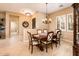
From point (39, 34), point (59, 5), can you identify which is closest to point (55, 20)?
point (59, 5)

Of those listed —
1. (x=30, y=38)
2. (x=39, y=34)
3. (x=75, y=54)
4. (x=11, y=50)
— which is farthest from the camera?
(x=30, y=38)

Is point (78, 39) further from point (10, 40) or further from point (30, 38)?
point (10, 40)

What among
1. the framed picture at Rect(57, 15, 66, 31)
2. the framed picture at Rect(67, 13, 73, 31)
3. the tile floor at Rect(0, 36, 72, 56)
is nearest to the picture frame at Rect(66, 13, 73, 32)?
the framed picture at Rect(67, 13, 73, 31)

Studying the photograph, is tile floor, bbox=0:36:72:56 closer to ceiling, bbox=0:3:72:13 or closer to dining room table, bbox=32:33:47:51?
dining room table, bbox=32:33:47:51

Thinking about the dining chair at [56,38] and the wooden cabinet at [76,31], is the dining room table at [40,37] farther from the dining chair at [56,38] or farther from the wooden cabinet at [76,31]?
the wooden cabinet at [76,31]

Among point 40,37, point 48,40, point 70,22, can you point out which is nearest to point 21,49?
point 40,37

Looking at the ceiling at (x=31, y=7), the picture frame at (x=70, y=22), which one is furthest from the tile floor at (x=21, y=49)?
the ceiling at (x=31, y=7)

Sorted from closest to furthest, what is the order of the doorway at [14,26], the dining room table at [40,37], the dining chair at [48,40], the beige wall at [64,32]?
1. the beige wall at [64,32]
2. the doorway at [14,26]
3. the dining chair at [48,40]
4. the dining room table at [40,37]

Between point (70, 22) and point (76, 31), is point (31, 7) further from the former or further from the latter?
point (76, 31)

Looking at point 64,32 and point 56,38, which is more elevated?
point 64,32

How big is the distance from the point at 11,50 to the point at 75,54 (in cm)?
185

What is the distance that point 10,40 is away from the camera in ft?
10.9

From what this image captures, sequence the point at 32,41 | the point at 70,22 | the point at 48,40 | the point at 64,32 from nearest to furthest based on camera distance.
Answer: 1. the point at 70,22
2. the point at 64,32
3. the point at 48,40
4. the point at 32,41

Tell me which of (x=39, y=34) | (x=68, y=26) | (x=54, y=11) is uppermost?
(x=54, y=11)
